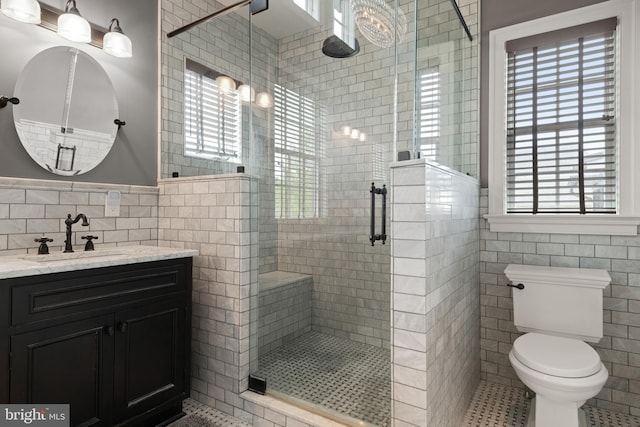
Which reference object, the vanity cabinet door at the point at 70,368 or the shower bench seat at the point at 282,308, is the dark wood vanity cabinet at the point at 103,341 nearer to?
the vanity cabinet door at the point at 70,368

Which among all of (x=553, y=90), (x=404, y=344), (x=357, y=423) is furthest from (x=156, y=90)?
(x=553, y=90)

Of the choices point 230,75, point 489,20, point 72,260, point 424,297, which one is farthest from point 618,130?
point 72,260

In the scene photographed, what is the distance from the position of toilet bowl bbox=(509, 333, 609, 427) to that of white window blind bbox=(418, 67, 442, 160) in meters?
1.17

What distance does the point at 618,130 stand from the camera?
216cm

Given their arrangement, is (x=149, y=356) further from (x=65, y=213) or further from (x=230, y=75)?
(x=230, y=75)

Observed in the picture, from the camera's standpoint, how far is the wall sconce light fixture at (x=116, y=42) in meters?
2.13

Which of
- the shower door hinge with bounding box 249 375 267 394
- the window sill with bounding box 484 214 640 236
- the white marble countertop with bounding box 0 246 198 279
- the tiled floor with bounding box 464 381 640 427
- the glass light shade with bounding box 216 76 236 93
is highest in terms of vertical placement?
the glass light shade with bounding box 216 76 236 93

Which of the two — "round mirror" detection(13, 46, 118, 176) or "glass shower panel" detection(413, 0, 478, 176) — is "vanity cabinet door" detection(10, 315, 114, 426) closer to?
"round mirror" detection(13, 46, 118, 176)

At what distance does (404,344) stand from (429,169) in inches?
31.8

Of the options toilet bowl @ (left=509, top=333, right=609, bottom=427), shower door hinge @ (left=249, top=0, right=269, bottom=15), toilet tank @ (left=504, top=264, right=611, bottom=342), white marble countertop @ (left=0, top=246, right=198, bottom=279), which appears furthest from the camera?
shower door hinge @ (left=249, top=0, right=269, bottom=15)

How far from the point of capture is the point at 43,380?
150 centimetres

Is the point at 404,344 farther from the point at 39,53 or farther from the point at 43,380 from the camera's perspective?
the point at 39,53

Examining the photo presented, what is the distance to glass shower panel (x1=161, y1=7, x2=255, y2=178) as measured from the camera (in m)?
2.51

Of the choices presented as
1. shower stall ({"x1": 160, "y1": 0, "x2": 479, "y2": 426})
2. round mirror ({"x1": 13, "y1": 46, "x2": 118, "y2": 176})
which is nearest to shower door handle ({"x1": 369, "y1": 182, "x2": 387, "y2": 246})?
shower stall ({"x1": 160, "y1": 0, "x2": 479, "y2": 426})
